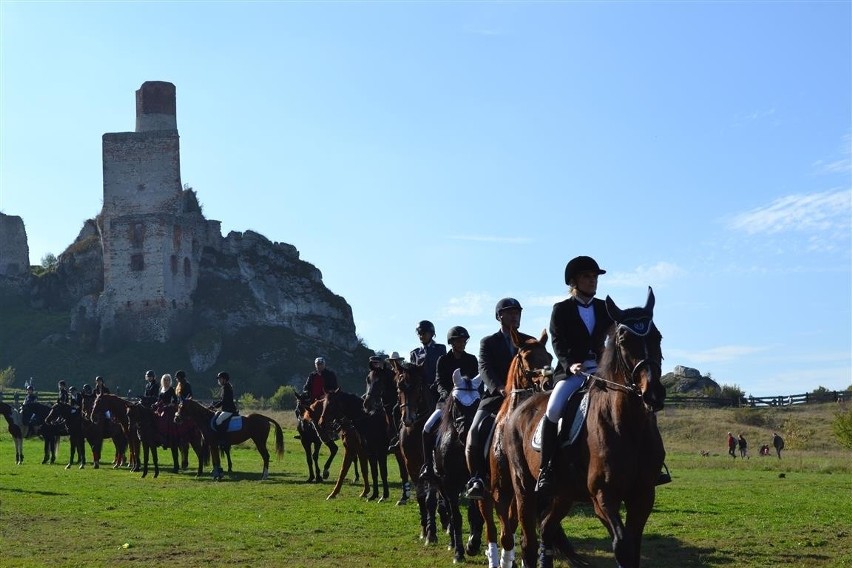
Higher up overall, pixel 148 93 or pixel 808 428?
pixel 148 93

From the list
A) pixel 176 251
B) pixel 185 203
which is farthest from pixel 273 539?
pixel 185 203

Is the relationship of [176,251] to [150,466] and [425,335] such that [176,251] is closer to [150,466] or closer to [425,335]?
[150,466]

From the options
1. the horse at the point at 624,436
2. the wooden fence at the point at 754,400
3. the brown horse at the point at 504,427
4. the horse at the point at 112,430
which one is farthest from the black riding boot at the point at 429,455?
the wooden fence at the point at 754,400

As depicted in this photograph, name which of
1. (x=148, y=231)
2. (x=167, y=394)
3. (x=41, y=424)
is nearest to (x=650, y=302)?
(x=167, y=394)

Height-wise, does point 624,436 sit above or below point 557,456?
above

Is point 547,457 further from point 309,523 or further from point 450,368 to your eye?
point 309,523

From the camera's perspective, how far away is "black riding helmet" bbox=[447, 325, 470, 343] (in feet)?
47.0

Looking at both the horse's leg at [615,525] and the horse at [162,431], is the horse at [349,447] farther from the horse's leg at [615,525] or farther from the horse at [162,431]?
the horse's leg at [615,525]

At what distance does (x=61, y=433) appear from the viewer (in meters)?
37.3

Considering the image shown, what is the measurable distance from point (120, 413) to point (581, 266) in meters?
24.0

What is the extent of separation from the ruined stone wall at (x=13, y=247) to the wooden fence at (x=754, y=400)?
64133 millimetres

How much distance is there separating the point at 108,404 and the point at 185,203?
7324 centimetres

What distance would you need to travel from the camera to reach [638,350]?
9227mm

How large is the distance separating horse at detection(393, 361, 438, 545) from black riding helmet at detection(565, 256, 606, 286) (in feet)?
16.3
